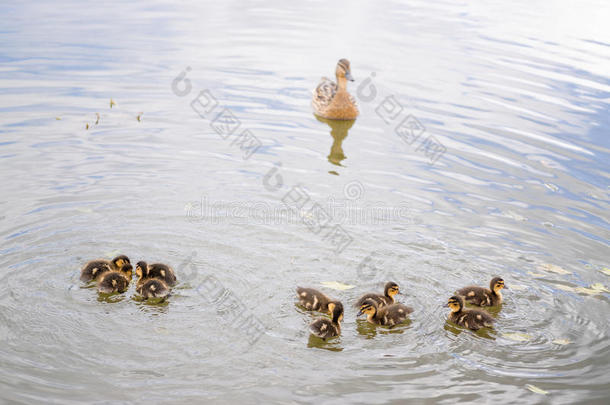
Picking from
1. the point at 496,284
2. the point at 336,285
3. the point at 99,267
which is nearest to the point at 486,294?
the point at 496,284

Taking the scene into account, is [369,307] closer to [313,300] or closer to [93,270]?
[313,300]

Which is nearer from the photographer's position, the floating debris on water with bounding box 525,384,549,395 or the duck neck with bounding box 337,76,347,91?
the floating debris on water with bounding box 525,384,549,395

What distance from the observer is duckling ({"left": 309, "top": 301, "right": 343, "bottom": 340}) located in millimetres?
5664

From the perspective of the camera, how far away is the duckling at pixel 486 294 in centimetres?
627

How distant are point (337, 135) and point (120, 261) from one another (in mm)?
5457

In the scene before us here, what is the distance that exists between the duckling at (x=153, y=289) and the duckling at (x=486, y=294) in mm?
2871

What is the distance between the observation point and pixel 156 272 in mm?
6223

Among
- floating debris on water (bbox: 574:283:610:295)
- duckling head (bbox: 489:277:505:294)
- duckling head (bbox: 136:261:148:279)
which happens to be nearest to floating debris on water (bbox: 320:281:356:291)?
duckling head (bbox: 489:277:505:294)

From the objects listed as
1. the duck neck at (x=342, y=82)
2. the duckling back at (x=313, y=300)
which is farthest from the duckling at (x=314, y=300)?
the duck neck at (x=342, y=82)

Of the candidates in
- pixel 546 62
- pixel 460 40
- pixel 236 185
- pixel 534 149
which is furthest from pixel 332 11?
pixel 236 185

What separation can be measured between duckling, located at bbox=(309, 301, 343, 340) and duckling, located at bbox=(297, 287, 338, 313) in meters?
0.14

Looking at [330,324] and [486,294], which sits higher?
[486,294]

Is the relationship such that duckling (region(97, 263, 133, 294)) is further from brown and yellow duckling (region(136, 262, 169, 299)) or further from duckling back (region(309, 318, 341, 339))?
duckling back (region(309, 318, 341, 339))

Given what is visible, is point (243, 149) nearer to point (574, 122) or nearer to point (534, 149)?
point (534, 149)
